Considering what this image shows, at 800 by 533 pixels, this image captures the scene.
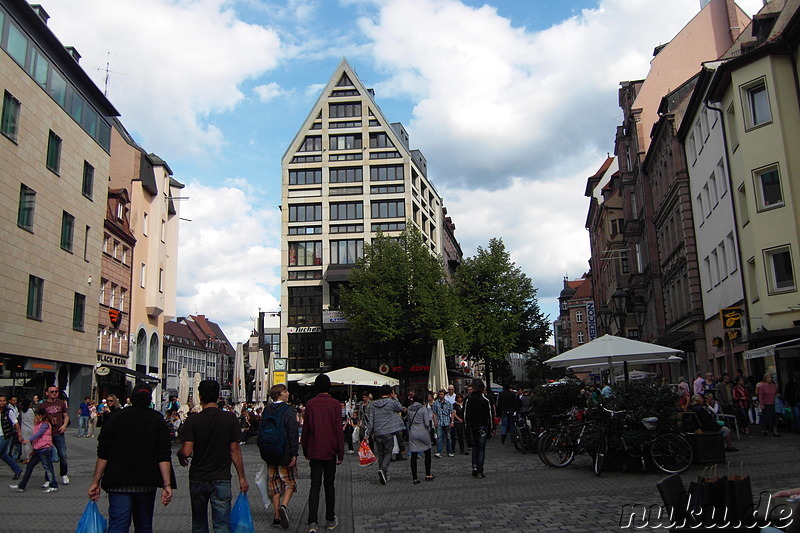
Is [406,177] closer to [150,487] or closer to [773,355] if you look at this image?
[773,355]

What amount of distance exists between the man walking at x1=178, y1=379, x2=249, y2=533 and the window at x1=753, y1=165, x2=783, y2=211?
72.3 ft

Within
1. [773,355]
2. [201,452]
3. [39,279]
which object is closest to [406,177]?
[39,279]

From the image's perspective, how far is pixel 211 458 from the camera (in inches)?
269

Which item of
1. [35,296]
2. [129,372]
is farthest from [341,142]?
[35,296]

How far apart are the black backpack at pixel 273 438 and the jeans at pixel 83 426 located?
23417 mm

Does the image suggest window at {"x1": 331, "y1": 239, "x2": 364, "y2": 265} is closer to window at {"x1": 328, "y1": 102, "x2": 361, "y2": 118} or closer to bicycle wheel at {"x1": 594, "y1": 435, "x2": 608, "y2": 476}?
window at {"x1": 328, "y1": 102, "x2": 361, "y2": 118}

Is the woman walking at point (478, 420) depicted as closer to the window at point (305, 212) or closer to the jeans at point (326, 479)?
the jeans at point (326, 479)

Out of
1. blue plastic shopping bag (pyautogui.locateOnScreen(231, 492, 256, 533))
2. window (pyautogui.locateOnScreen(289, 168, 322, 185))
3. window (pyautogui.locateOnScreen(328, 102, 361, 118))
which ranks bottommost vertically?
blue plastic shopping bag (pyautogui.locateOnScreen(231, 492, 256, 533))

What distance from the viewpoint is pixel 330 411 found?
921cm

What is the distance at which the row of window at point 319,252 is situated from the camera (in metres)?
63.8

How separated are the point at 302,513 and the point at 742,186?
21.6m

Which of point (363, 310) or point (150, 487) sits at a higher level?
point (363, 310)

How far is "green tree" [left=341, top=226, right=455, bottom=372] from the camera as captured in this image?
48.7m

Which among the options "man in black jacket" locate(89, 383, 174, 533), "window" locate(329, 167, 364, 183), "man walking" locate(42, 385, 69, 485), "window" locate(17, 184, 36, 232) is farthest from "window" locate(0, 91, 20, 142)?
"window" locate(329, 167, 364, 183)
